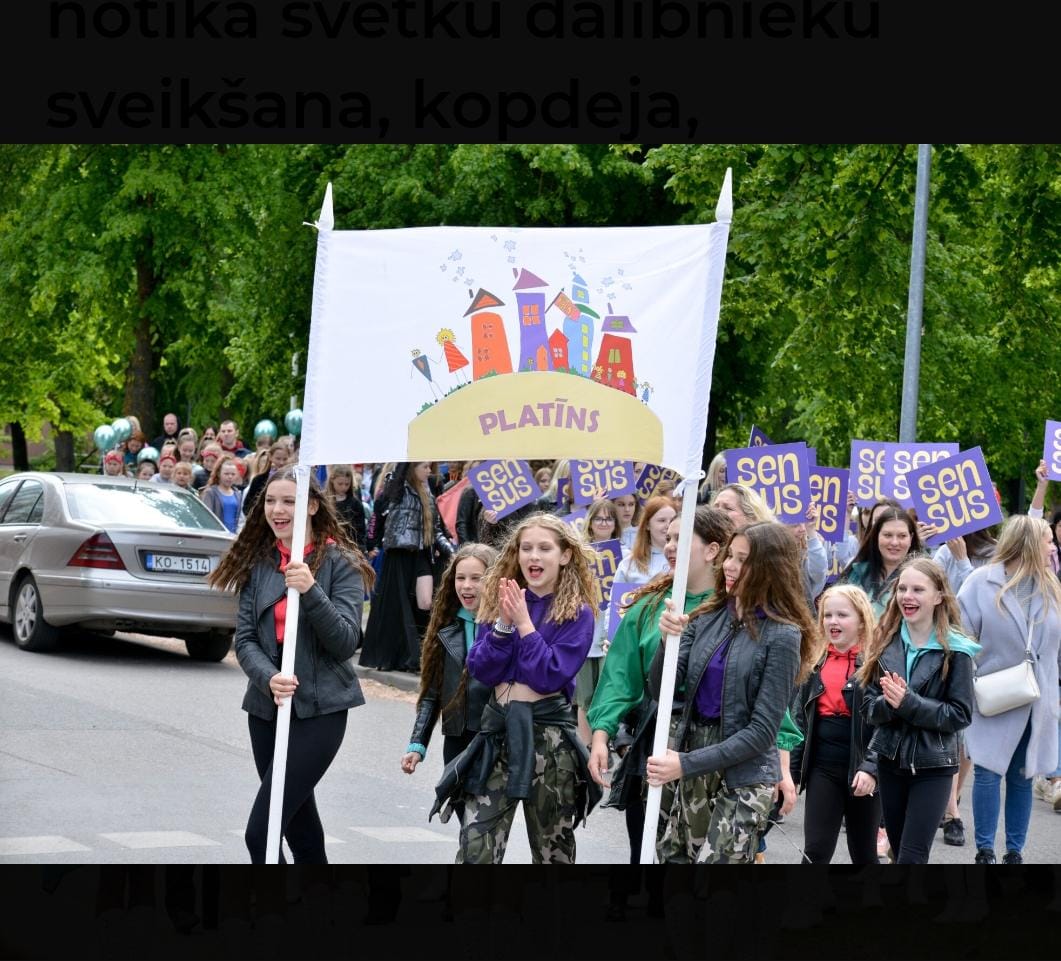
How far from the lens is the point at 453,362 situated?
6473mm

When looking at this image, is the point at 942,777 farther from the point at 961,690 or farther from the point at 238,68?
the point at 238,68

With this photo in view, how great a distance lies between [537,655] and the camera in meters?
6.72

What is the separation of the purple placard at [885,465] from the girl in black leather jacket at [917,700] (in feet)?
18.3

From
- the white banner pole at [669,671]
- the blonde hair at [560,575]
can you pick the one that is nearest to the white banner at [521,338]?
the white banner pole at [669,671]

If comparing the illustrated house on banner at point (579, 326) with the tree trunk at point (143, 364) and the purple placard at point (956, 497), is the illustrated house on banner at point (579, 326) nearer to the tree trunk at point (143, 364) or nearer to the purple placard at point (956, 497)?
the purple placard at point (956, 497)

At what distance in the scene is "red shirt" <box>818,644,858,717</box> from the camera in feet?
26.9

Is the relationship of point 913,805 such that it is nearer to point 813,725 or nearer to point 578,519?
point 813,725

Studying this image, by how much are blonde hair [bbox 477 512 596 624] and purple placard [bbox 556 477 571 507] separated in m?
8.48

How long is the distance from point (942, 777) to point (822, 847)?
629 millimetres

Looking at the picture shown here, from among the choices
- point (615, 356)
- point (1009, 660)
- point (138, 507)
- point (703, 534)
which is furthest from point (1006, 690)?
point (138, 507)

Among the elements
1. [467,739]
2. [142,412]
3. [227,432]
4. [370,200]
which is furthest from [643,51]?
[142,412]

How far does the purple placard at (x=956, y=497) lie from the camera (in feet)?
38.9

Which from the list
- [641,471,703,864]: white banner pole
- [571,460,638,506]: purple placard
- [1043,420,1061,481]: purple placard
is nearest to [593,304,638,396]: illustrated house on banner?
[641,471,703,864]: white banner pole

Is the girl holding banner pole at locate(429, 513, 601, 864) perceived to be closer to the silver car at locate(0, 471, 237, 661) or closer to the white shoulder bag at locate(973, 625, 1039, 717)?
the white shoulder bag at locate(973, 625, 1039, 717)
